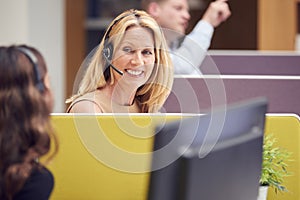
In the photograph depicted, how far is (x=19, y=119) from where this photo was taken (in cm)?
145

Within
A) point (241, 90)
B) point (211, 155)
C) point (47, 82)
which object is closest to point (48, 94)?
point (47, 82)

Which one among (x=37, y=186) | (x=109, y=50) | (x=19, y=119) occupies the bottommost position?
(x=37, y=186)

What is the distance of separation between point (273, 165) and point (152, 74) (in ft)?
1.40

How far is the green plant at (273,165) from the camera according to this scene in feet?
6.19

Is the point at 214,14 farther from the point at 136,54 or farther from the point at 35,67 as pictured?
the point at 35,67

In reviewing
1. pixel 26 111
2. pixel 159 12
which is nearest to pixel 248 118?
pixel 26 111

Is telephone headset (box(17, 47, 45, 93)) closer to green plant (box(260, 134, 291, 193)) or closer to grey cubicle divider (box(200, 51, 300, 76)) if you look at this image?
green plant (box(260, 134, 291, 193))

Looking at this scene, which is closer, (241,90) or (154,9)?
(241,90)

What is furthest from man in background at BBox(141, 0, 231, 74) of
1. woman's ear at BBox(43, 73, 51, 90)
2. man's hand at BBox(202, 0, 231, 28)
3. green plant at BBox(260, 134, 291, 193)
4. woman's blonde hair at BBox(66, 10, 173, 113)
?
woman's ear at BBox(43, 73, 51, 90)

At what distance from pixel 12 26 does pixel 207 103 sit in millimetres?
3028

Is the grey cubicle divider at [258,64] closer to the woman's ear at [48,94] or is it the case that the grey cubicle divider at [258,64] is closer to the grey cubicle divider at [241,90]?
the grey cubicle divider at [241,90]

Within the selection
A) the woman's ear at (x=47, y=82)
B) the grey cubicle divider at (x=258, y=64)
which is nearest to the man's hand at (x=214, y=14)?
the grey cubicle divider at (x=258, y=64)

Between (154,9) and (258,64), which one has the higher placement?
(154,9)

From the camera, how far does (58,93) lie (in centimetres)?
579
